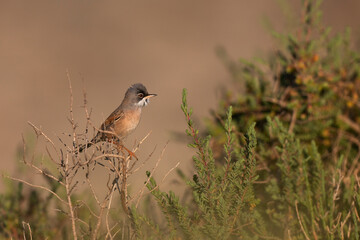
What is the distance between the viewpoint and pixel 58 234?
4.45 meters

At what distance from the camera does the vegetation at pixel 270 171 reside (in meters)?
3.16

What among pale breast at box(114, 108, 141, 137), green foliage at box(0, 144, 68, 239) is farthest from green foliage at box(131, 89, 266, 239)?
green foliage at box(0, 144, 68, 239)

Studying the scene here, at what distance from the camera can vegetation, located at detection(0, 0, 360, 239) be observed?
10.4 ft

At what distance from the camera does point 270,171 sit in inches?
181

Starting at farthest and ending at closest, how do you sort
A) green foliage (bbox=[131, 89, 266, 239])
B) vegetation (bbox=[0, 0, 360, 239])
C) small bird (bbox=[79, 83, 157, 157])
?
1. small bird (bbox=[79, 83, 157, 157])
2. vegetation (bbox=[0, 0, 360, 239])
3. green foliage (bbox=[131, 89, 266, 239])

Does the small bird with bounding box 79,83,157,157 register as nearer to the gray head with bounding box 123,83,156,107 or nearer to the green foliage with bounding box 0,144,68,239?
the gray head with bounding box 123,83,156,107

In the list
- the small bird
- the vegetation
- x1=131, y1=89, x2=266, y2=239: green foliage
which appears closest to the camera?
Result: x1=131, y1=89, x2=266, y2=239: green foliage

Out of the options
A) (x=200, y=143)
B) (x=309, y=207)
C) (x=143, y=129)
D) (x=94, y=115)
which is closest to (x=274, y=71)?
(x=309, y=207)

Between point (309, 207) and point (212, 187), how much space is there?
3.21 ft

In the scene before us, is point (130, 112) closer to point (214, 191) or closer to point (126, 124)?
point (126, 124)

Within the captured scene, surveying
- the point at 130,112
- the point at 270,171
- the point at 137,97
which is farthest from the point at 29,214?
the point at 270,171

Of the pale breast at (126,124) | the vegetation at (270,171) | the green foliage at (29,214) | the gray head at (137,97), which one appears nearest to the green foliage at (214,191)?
the vegetation at (270,171)

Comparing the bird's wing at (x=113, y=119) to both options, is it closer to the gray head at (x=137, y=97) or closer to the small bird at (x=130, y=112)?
the small bird at (x=130, y=112)

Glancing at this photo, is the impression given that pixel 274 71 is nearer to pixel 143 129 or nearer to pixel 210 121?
pixel 210 121
